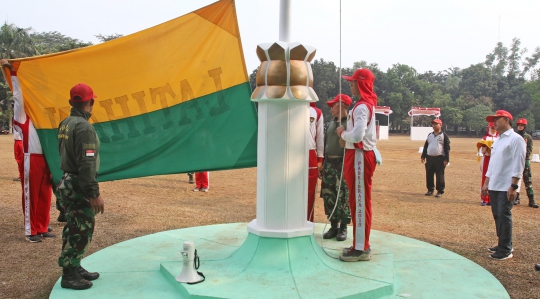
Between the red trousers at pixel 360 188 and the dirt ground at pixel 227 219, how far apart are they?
4.99 ft

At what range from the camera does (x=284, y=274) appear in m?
4.00

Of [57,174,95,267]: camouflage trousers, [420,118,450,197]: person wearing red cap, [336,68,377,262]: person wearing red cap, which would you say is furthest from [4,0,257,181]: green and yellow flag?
[420,118,450,197]: person wearing red cap

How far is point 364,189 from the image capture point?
456cm

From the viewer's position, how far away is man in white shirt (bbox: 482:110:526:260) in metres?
5.41

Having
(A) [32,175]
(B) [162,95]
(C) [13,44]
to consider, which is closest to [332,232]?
(B) [162,95]

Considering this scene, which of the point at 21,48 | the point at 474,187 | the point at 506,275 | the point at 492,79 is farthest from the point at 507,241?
the point at 492,79

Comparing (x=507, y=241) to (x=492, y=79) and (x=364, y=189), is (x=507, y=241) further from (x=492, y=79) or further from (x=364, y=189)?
(x=492, y=79)

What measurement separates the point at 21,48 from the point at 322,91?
1312 inches

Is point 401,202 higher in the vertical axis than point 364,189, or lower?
lower

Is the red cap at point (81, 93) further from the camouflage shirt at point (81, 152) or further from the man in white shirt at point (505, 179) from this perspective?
the man in white shirt at point (505, 179)

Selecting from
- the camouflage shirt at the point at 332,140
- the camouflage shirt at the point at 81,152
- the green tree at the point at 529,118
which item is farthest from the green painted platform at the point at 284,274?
the green tree at the point at 529,118

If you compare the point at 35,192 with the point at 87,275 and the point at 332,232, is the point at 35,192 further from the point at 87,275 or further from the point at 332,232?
the point at 332,232

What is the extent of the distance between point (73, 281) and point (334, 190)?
338cm

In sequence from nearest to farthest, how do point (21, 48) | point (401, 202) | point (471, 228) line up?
point (471, 228), point (401, 202), point (21, 48)
